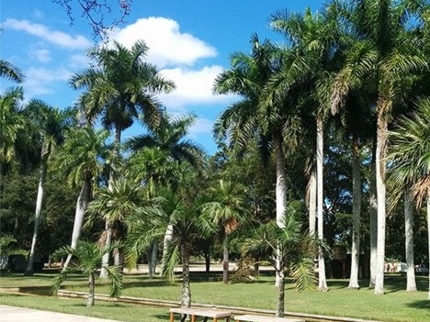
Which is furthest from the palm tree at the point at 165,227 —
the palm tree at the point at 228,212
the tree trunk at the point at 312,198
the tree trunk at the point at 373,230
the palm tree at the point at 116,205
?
the tree trunk at the point at 373,230

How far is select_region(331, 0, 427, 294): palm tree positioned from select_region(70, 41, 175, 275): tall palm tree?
15.5 metres

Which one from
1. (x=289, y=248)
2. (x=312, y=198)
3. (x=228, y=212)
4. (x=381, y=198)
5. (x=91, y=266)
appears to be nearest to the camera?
(x=289, y=248)

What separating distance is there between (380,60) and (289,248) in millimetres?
14455

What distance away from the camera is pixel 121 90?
3716 centimetres

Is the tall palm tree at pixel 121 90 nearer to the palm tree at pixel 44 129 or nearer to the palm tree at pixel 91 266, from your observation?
the palm tree at pixel 44 129

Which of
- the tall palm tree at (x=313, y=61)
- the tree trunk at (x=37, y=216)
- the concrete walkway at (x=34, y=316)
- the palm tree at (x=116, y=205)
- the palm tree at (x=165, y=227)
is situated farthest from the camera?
the tree trunk at (x=37, y=216)

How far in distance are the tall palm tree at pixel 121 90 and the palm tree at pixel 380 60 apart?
15.5 m

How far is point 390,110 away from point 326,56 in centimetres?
478

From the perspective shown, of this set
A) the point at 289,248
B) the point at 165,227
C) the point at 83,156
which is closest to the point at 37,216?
the point at 83,156

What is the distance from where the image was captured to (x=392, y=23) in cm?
2555

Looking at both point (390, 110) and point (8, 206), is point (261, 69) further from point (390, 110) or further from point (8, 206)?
point (8, 206)

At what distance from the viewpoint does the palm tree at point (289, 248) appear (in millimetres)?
13469

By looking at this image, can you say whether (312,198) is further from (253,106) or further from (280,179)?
(253,106)

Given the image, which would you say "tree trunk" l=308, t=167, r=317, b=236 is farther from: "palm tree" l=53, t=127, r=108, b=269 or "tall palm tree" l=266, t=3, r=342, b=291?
"palm tree" l=53, t=127, r=108, b=269
